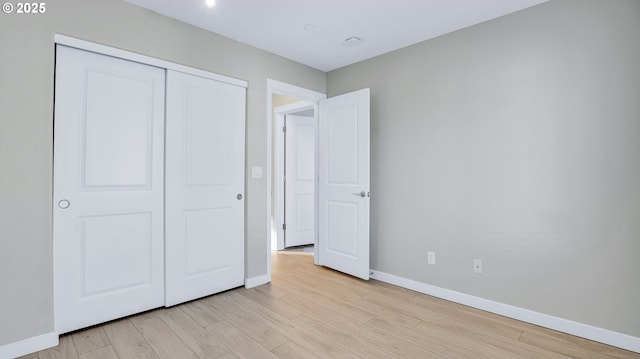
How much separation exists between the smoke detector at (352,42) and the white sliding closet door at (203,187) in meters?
1.17

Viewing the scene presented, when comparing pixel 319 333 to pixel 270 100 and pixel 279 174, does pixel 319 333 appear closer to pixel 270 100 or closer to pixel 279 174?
pixel 270 100

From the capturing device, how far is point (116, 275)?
94.4 inches

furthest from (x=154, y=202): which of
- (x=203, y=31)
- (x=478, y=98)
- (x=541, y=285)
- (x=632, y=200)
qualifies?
(x=632, y=200)

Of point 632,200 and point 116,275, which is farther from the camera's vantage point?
point 116,275

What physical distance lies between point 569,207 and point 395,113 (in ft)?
5.64

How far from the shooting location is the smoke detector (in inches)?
119

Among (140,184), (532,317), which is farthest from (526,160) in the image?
(140,184)

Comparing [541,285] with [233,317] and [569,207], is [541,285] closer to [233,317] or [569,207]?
[569,207]

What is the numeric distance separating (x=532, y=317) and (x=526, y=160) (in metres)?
1.22

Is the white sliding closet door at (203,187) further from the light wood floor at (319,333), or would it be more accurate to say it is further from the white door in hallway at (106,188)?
the light wood floor at (319,333)

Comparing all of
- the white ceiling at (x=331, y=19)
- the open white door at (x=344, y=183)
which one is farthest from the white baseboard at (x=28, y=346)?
the open white door at (x=344, y=183)

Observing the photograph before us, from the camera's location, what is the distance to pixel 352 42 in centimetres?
310

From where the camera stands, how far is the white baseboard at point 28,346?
1.90 metres

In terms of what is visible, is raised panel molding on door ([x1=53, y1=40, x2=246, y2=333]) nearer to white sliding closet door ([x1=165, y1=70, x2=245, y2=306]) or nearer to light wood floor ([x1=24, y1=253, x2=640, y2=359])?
white sliding closet door ([x1=165, y1=70, x2=245, y2=306])
